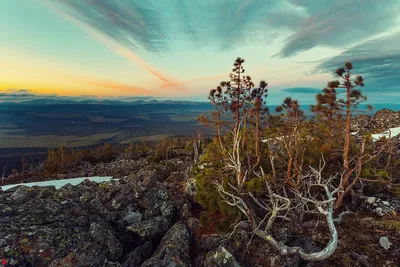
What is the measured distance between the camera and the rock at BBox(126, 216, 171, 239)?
11062 millimetres

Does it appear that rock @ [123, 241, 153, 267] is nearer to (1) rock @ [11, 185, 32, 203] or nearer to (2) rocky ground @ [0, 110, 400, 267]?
(2) rocky ground @ [0, 110, 400, 267]

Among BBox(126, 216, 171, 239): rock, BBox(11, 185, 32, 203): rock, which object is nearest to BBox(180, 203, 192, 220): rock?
BBox(126, 216, 171, 239): rock

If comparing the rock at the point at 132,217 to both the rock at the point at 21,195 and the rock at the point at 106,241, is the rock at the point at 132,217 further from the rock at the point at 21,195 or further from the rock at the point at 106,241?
the rock at the point at 21,195

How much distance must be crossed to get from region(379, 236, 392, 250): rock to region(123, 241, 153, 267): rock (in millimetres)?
10091

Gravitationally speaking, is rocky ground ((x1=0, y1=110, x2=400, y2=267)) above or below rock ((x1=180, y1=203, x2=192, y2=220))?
above

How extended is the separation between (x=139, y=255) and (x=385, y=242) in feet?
34.5

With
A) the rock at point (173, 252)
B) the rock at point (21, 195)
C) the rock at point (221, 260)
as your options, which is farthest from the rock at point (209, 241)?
the rock at point (21, 195)

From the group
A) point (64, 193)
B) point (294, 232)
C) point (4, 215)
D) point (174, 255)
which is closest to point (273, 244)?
point (294, 232)

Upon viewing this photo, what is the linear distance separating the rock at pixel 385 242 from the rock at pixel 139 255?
1009 centimetres

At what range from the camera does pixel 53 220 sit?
9.80 metres

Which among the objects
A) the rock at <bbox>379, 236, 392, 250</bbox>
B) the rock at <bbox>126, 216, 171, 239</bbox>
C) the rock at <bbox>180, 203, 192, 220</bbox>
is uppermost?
the rock at <bbox>379, 236, 392, 250</bbox>

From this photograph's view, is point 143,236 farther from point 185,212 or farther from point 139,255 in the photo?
point 185,212

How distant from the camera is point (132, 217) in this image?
12.3 meters

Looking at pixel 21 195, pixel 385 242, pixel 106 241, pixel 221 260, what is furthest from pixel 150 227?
pixel 385 242
